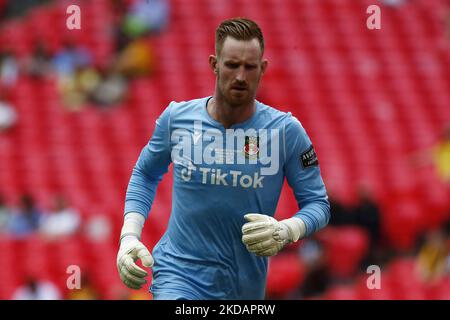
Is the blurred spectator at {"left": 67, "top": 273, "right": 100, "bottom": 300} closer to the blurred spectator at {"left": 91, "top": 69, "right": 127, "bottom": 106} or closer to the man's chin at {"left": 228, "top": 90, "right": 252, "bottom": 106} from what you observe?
the man's chin at {"left": 228, "top": 90, "right": 252, "bottom": 106}

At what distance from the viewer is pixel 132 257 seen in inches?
177

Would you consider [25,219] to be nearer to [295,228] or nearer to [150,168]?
[150,168]

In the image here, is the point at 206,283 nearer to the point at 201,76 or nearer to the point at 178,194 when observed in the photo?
the point at 178,194

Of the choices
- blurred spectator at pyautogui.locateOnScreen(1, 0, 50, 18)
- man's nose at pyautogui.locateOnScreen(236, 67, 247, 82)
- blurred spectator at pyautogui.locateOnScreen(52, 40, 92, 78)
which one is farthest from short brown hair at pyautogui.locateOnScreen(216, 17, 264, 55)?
blurred spectator at pyautogui.locateOnScreen(1, 0, 50, 18)

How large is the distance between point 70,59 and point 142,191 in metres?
11.8

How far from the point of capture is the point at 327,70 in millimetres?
16203

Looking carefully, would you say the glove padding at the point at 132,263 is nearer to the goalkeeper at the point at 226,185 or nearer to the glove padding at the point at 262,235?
the goalkeeper at the point at 226,185

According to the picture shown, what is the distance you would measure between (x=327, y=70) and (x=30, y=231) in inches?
240

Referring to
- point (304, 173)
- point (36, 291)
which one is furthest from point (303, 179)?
point (36, 291)

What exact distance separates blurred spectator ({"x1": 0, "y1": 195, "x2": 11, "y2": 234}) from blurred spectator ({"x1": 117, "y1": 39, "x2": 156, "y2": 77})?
4110 mm

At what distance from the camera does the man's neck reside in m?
4.59

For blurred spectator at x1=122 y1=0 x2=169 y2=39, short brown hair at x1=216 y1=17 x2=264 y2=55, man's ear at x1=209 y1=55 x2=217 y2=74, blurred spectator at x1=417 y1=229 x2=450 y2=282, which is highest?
blurred spectator at x1=122 y1=0 x2=169 y2=39

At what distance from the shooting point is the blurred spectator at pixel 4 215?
12.3 metres

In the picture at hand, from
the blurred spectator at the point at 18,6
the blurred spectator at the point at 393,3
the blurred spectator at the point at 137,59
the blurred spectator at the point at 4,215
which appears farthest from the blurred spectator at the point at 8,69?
the blurred spectator at the point at 393,3
